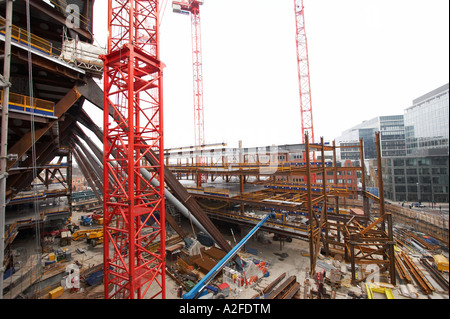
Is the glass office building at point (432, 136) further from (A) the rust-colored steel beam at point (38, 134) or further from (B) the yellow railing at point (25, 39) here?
(B) the yellow railing at point (25, 39)

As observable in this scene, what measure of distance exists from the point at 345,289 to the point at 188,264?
8.64 meters

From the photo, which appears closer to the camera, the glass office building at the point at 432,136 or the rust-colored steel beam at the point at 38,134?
the glass office building at the point at 432,136

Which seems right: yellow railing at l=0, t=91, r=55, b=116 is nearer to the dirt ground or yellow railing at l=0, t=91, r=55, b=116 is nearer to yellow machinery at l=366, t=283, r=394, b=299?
the dirt ground

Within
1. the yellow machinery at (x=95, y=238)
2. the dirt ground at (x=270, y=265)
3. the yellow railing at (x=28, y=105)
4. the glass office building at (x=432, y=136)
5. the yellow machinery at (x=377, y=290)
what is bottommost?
the dirt ground at (x=270, y=265)

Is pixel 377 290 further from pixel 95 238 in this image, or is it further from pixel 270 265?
→ pixel 95 238

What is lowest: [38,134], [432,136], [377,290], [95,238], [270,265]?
[270,265]

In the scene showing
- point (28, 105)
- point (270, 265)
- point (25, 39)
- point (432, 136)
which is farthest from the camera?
point (270, 265)

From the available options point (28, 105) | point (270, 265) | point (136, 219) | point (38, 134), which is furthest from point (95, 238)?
point (270, 265)

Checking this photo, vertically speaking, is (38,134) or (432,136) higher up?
(38,134)

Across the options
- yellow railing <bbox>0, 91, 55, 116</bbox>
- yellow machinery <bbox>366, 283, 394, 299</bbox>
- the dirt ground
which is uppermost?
yellow railing <bbox>0, 91, 55, 116</bbox>

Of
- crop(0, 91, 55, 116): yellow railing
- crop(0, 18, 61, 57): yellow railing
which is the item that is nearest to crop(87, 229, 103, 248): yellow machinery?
crop(0, 91, 55, 116): yellow railing

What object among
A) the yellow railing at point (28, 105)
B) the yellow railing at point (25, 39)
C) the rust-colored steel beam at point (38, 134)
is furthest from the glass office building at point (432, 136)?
the yellow railing at point (25, 39)
